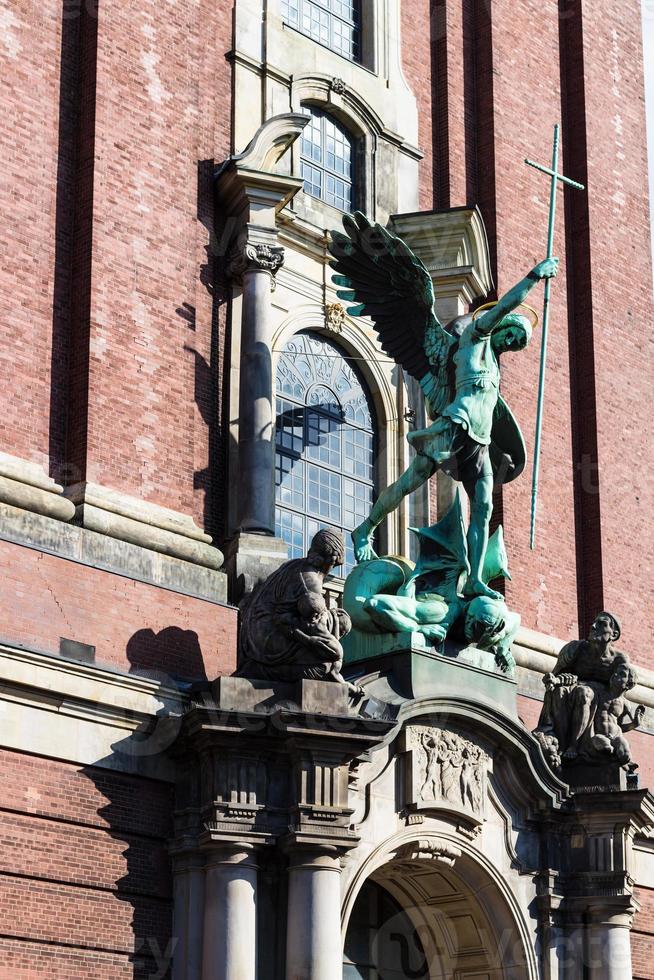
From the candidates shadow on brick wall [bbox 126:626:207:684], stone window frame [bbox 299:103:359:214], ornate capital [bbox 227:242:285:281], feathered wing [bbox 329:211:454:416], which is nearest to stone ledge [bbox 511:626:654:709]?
feathered wing [bbox 329:211:454:416]

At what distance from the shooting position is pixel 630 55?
25.1m

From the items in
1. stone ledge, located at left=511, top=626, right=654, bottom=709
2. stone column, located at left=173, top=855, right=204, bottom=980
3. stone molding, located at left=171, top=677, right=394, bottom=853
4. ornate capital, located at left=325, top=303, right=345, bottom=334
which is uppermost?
ornate capital, located at left=325, top=303, right=345, bottom=334

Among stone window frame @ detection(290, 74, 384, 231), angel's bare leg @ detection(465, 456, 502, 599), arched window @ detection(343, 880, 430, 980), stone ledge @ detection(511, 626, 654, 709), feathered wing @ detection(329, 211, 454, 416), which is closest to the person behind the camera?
arched window @ detection(343, 880, 430, 980)

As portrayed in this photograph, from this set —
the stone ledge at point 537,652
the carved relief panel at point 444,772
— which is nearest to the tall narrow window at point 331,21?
the stone ledge at point 537,652

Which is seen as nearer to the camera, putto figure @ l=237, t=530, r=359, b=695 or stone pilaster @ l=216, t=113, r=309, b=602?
putto figure @ l=237, t=530, r=359, b=695

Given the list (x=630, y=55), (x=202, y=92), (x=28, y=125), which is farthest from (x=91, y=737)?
(x=630, y=55)

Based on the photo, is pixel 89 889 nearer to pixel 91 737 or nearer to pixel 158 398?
pixel 91 737

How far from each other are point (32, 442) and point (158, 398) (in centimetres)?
140

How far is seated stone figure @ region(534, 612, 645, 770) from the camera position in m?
18.0

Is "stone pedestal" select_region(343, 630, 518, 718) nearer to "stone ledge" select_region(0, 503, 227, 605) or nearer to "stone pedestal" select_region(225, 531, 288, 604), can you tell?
"stone pedestal" select_region(225, 531, 288, 604)

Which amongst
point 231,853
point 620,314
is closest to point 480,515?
point 231,853

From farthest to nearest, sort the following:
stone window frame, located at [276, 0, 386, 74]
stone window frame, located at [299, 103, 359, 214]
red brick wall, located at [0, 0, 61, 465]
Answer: stone window frame, located at [276, 0, 386, 74]
stone window frame, located at [299, 103, 359, 214]
red brick wall, located at [0, 0, 61, 465]

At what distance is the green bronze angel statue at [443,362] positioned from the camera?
18.1m

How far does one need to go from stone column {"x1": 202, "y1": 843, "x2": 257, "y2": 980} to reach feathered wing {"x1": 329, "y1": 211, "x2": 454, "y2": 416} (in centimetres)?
533
